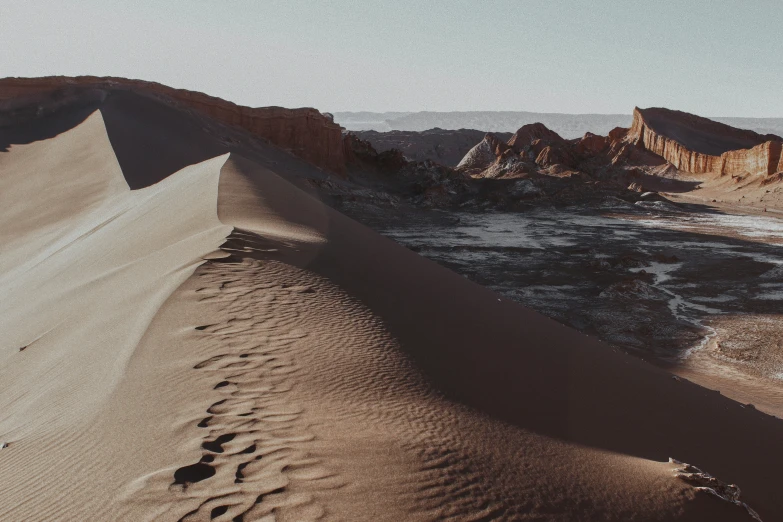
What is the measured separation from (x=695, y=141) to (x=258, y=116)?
112 ft

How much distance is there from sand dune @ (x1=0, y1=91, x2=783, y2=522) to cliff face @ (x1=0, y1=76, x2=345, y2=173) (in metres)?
21.7

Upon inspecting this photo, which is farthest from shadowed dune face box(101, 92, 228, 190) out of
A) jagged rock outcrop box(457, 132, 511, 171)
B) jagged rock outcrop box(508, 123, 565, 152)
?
jagged rock outcrop box(508, 123, 565, 152)

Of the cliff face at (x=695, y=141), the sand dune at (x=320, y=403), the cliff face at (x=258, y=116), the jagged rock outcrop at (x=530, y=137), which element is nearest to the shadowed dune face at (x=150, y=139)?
the cliff face at (x=258, y=116)

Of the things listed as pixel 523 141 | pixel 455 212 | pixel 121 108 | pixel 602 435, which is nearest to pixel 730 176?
pixel 523 141

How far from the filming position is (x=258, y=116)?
3067 centimetres

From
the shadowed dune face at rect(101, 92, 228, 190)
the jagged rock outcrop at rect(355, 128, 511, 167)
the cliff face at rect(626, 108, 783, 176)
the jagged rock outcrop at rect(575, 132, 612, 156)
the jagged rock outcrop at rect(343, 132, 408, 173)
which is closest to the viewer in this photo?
the shadowed dune face at rect(101, 92, 228, 190)

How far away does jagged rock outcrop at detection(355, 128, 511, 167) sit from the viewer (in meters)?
58.4

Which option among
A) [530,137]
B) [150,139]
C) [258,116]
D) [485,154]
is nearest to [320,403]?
[150,139]

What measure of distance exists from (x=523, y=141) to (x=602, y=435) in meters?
45.3

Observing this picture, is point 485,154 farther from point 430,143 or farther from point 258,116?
point 258,116

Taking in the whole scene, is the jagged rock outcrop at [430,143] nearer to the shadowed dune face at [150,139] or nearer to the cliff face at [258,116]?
the cliff face at [258,116]

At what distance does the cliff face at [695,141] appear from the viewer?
38.2m

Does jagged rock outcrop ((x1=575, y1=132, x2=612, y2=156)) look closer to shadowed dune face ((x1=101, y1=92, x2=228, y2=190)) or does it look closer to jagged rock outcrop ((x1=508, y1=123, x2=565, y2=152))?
jagged rock outcrop ((x1=508, y1=123, x2=565, y2=152))

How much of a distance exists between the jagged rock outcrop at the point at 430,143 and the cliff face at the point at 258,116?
23801 mm
